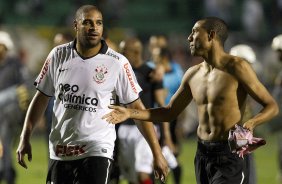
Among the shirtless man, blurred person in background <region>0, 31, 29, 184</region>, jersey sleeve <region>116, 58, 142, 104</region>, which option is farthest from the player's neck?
blurred person in background <region>0, 31, 29, 184</region>

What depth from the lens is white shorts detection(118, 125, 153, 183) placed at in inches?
476

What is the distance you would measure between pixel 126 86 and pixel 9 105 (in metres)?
5.02

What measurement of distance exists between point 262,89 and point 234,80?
28cm

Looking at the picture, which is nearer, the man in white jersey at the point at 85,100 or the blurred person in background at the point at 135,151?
the man in white jersey at the point at 85,100

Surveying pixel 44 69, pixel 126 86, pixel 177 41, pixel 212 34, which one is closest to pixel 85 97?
pixel 126 86

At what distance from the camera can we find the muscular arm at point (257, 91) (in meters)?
7.74

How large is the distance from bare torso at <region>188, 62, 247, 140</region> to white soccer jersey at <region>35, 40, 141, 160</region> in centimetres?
66

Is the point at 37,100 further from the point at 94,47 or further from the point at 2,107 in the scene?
the point at 2,107

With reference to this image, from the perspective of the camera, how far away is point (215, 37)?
8242 mm

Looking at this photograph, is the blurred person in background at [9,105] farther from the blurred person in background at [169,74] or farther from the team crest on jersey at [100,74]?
the team crest on jersey at [100,74]

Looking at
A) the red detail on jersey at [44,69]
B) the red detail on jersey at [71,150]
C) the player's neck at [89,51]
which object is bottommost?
the red detail on jersey at [71,150]

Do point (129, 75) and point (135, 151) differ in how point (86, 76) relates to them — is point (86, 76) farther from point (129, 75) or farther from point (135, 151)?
point (135, 151)

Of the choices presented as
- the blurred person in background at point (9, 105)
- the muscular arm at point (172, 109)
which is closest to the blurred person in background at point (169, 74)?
the blurred person in background at point (9, 105)

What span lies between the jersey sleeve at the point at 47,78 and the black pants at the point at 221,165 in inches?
57.8
